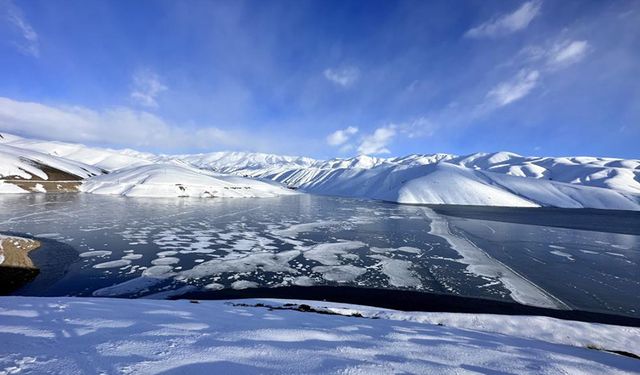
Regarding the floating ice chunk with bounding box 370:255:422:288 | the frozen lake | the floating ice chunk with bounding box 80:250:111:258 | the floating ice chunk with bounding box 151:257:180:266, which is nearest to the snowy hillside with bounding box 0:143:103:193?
the frozen lake

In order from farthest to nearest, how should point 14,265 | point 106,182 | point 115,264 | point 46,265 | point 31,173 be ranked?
point 106,182
point 31,173
point 115,264
point 46,265
point 14,265

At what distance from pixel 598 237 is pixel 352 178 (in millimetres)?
110693

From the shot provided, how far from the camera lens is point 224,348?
4.30 m

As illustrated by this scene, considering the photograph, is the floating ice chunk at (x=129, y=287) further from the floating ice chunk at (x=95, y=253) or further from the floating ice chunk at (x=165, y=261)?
the floating ice chunk at (x=95, y=253)

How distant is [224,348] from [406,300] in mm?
10096

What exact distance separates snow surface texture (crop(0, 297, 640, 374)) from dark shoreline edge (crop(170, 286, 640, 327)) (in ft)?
18.9

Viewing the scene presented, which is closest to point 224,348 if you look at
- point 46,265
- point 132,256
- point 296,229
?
point 132,256

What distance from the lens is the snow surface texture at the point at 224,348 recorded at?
3.72 meters

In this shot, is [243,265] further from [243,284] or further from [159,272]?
[159,272]

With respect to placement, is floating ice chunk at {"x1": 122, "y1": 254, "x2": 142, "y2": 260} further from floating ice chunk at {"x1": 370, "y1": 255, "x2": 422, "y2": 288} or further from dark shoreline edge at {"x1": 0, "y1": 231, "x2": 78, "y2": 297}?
floating ice chunk at {"x1": 370, "y1": 255, "x2": 422, "y2": 288}

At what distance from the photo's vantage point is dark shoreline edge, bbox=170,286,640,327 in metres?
11.8

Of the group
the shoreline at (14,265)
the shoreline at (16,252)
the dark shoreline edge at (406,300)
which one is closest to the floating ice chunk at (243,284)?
the dark shoreline edge at (406,300)

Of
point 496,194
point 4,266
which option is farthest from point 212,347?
point 496,194

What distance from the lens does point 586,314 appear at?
1188 centimetres
